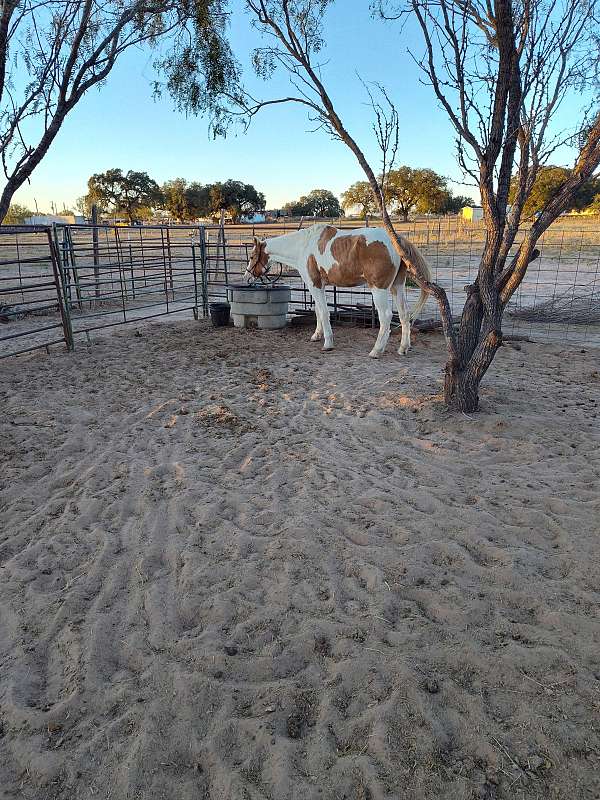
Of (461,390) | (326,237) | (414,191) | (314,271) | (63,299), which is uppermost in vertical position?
(414,191)

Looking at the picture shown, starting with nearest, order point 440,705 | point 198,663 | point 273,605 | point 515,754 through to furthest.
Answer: point 515,754 → point 440,705 → point 198,663 → point 273,605

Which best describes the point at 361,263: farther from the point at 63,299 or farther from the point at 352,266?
the point at 63,299

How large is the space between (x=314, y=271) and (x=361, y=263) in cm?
76

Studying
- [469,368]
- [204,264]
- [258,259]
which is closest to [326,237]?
[258,259]

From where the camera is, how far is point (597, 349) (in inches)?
248

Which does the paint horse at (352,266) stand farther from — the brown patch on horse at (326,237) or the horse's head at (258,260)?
the horse's head at (258,260)

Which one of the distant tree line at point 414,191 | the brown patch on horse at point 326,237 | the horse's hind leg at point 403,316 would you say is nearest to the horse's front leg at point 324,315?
the brown patch on horse at point 326,237

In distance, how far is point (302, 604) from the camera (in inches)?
83.8

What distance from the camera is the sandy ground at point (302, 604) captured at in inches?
58.4

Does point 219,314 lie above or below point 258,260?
below

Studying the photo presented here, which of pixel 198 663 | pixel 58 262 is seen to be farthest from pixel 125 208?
pixel 198 663

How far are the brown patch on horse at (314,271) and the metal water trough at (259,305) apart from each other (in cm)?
94

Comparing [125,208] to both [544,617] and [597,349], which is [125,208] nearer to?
[597,349]

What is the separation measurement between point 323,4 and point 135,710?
508cm
